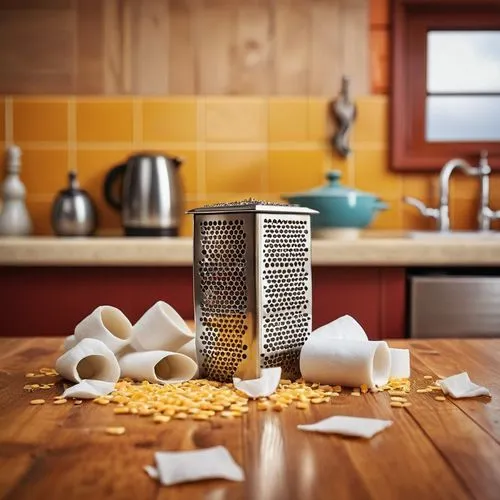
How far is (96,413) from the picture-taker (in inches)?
26.7

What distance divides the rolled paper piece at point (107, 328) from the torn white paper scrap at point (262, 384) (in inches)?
7.1

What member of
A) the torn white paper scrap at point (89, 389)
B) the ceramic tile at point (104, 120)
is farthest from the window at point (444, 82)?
the torn white paper scrap at point (89, 389)

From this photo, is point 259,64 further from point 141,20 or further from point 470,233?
point 470,233

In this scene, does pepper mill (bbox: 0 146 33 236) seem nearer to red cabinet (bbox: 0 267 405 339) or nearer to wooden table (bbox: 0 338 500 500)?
red cabinet (bbox: 0 267 405 339)

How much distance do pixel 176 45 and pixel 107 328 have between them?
188 cm

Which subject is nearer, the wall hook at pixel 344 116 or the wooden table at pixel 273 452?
the wooden table at pixel 273 452

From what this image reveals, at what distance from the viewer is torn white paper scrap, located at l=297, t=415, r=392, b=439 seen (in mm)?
597

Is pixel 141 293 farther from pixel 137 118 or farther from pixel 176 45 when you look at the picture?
pixel 176 45

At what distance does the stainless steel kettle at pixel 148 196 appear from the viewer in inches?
Answer: 91.8

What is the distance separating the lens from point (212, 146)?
2.63m

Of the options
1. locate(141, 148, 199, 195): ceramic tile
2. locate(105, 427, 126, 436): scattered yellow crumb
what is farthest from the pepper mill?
locate(105, 427, 126, 436): scattered yellow crumb

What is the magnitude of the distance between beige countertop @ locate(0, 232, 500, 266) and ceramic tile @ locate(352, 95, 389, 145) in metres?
0.71

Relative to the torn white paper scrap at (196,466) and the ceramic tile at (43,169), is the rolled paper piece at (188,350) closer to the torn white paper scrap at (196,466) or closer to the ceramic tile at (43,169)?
the torn white paper scrap at (196,466)

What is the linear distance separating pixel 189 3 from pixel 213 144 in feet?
1.69
